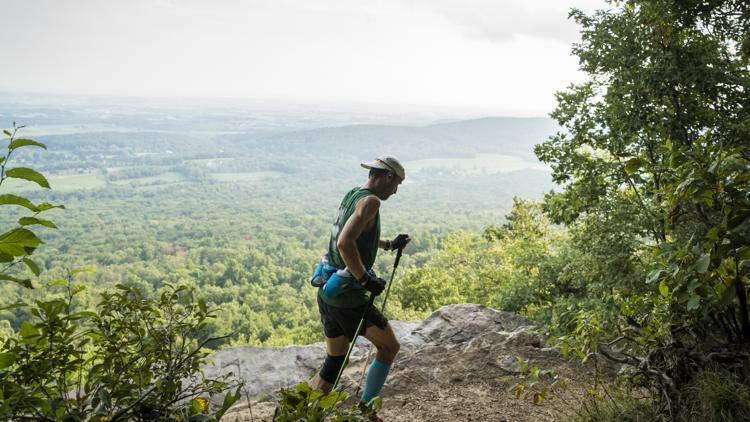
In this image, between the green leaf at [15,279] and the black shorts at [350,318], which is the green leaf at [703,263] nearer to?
the green leaf at [15,279]

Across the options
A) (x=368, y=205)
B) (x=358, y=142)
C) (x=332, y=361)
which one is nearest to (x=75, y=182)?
(x=358, y=142)

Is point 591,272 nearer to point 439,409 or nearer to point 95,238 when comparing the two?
point 439,409

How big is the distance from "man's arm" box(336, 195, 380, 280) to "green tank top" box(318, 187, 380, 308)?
12 centimetres

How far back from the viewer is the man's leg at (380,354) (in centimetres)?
372

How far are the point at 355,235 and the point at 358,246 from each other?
0.25 metres

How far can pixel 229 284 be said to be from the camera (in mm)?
49562

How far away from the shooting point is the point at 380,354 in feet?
12.4

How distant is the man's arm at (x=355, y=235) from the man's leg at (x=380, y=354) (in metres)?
0.50

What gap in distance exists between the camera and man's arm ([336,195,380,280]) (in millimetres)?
3488

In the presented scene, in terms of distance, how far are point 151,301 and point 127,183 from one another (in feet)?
502

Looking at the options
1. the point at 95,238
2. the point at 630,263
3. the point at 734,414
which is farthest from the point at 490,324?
the point at 95,238

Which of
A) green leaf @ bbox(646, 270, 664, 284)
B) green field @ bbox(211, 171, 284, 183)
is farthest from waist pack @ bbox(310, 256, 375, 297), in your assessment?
green field @ bbox(211, 171, 284, 183)

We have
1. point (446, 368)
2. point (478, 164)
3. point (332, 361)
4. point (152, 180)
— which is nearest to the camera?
point (332, 361)

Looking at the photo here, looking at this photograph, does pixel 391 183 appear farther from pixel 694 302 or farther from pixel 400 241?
pixel 694 302
